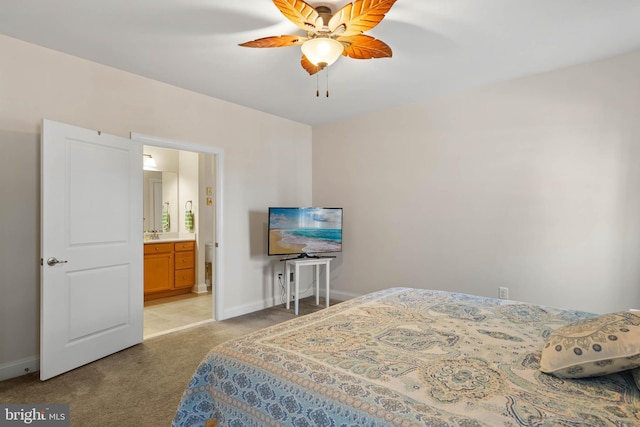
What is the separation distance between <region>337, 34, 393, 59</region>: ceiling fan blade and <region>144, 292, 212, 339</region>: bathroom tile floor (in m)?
3.22

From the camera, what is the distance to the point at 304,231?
14.2ft

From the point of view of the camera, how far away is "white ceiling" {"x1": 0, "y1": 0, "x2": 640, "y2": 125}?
2221 mm

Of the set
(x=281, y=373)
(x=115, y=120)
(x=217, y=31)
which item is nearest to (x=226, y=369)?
(x=281, y=373)

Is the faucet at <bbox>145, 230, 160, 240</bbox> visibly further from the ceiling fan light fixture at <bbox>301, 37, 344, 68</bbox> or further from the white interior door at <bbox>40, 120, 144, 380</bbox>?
the ceiling fan light fixture at <bbox>301, 37, 344, 68</bbox>

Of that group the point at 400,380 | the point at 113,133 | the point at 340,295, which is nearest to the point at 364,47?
the point at 400,380

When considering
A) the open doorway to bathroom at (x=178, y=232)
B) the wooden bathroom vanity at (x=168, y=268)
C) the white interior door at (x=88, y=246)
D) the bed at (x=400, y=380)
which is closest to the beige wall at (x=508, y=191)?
the bed at (x=400, y=380)

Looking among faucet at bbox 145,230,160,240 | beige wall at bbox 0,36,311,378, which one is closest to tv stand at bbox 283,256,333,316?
beige wall at bbox 0,36,311,378

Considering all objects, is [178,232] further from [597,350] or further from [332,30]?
[597,350]

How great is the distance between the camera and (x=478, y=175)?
3643mm

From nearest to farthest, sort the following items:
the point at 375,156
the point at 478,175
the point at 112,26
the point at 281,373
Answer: the point at 281,373 → the point at 112,26 → the point at 478,175 → the point at 375,156

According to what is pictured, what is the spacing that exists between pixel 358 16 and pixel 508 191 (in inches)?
94.3

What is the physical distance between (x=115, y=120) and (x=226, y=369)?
2.73 meters

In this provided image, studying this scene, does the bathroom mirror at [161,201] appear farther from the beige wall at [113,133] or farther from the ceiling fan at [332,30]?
the ceiling fan at [332,30]

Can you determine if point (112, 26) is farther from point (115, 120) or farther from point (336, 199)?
point (336, 199)
